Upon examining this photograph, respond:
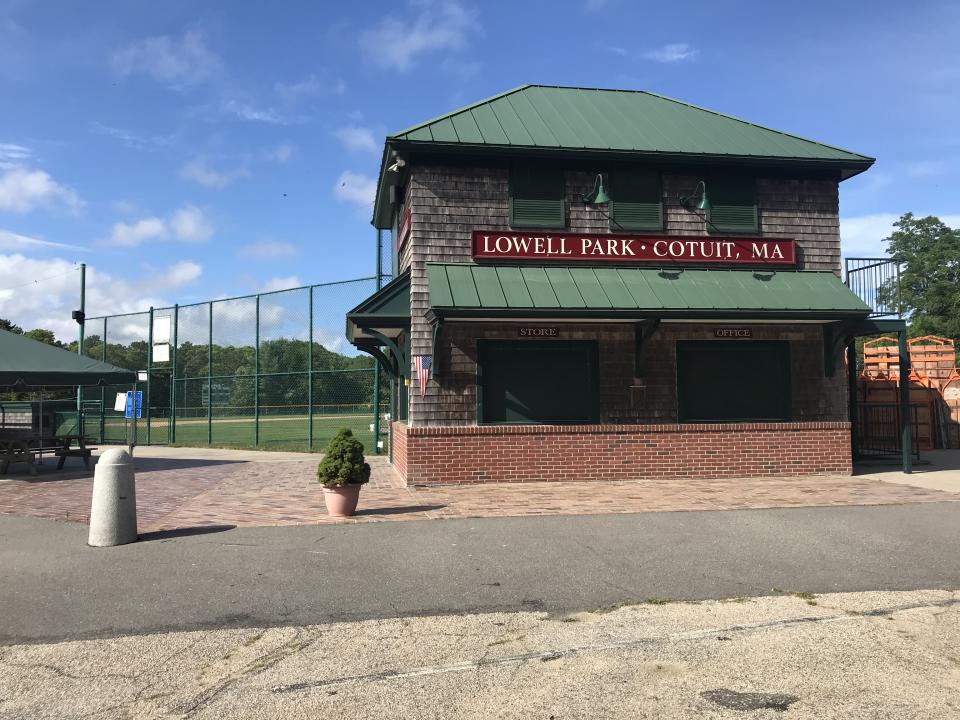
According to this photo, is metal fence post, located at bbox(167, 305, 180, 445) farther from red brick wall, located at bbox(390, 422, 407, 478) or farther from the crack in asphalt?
the crack in asphalt

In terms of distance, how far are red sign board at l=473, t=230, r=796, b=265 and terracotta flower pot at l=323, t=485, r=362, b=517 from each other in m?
5.66

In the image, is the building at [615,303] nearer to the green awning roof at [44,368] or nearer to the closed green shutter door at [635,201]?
the closed green shutter door at [635,201]

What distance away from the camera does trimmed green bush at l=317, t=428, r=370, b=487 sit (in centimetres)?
996

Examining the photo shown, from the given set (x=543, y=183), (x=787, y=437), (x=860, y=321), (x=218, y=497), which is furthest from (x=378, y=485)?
(x=860, y=321)

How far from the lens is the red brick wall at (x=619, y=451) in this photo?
13516 millimetres

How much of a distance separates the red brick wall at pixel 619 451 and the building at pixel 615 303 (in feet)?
0.12

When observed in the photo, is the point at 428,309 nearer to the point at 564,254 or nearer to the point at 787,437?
the point at 564,254

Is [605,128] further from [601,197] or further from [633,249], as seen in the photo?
[633,249]

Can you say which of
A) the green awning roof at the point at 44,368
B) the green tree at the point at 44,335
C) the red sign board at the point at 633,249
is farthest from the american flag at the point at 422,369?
the green tree at the point at 44,335

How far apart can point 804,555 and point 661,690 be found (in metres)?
4.12

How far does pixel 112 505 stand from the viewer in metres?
8.52

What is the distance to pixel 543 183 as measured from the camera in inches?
563

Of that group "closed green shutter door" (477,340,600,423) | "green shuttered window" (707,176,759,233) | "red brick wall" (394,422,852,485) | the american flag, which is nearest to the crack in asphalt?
"red brick wall" (394,422,852,485)

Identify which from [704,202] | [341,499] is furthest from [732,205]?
[341,499]
